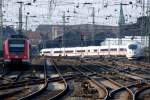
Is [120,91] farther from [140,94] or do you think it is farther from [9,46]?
[9,46]

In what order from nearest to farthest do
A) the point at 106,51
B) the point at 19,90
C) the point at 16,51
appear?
the point at 19,90
the point at 16,51
the point at 106,51

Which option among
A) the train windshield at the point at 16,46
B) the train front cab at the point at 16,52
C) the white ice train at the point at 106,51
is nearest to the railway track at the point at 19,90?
the train front cab at the point at 16,52

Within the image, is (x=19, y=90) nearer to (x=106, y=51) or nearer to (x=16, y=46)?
(x=16, y=46)

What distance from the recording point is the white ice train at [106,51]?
235ft

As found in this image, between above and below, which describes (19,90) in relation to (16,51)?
below

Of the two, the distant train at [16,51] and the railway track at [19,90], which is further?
the distant train at [16,51]

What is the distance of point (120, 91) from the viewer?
2186cm

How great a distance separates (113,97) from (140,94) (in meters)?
1.86

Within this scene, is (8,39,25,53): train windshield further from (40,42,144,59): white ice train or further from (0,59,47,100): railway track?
(40,42,144,59): white ice train

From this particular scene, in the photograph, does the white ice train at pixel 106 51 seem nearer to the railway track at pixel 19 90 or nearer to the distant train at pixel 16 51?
the distant train at pixel 16 51

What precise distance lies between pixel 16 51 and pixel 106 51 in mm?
48392

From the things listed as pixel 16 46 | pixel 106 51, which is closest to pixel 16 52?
pixel 16 46

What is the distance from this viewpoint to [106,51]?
3415 inches

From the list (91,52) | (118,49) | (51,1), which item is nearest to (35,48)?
(91,52)
